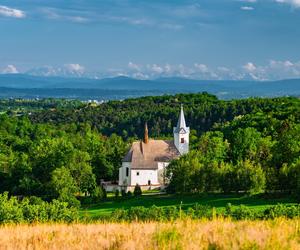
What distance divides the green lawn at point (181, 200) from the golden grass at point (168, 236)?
111ft

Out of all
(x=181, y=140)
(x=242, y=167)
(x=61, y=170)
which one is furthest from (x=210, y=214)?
(x=181, y=140)

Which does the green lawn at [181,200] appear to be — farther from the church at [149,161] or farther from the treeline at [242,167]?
the church at [149,161]

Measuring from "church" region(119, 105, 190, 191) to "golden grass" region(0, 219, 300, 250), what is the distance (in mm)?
56222

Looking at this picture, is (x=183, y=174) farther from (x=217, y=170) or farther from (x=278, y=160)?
(x=278, y=160)

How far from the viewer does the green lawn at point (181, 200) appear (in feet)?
155

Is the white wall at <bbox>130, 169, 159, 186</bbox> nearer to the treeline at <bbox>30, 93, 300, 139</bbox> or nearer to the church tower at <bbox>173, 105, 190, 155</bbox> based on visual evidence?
the church tower at <bbox>173, 105, 190, 155</bbox>

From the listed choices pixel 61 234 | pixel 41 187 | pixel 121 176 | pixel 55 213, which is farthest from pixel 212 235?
pixel 121 176

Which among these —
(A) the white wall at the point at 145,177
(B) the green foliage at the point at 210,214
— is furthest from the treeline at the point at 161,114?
(B) the green foliage at the point at 210,214

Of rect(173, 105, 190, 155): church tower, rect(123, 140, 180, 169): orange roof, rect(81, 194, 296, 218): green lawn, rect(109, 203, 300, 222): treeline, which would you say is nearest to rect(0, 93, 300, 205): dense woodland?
rect(173, 105, 190, 155): church tower

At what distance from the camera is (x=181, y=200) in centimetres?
5241

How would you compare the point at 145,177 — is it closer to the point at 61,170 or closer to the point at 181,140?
the point at 181,140

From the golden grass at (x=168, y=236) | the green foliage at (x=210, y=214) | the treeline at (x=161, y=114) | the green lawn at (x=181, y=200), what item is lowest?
the green lawn at (x=181, y=200)

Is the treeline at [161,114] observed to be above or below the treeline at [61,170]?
above

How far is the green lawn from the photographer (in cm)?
4722
